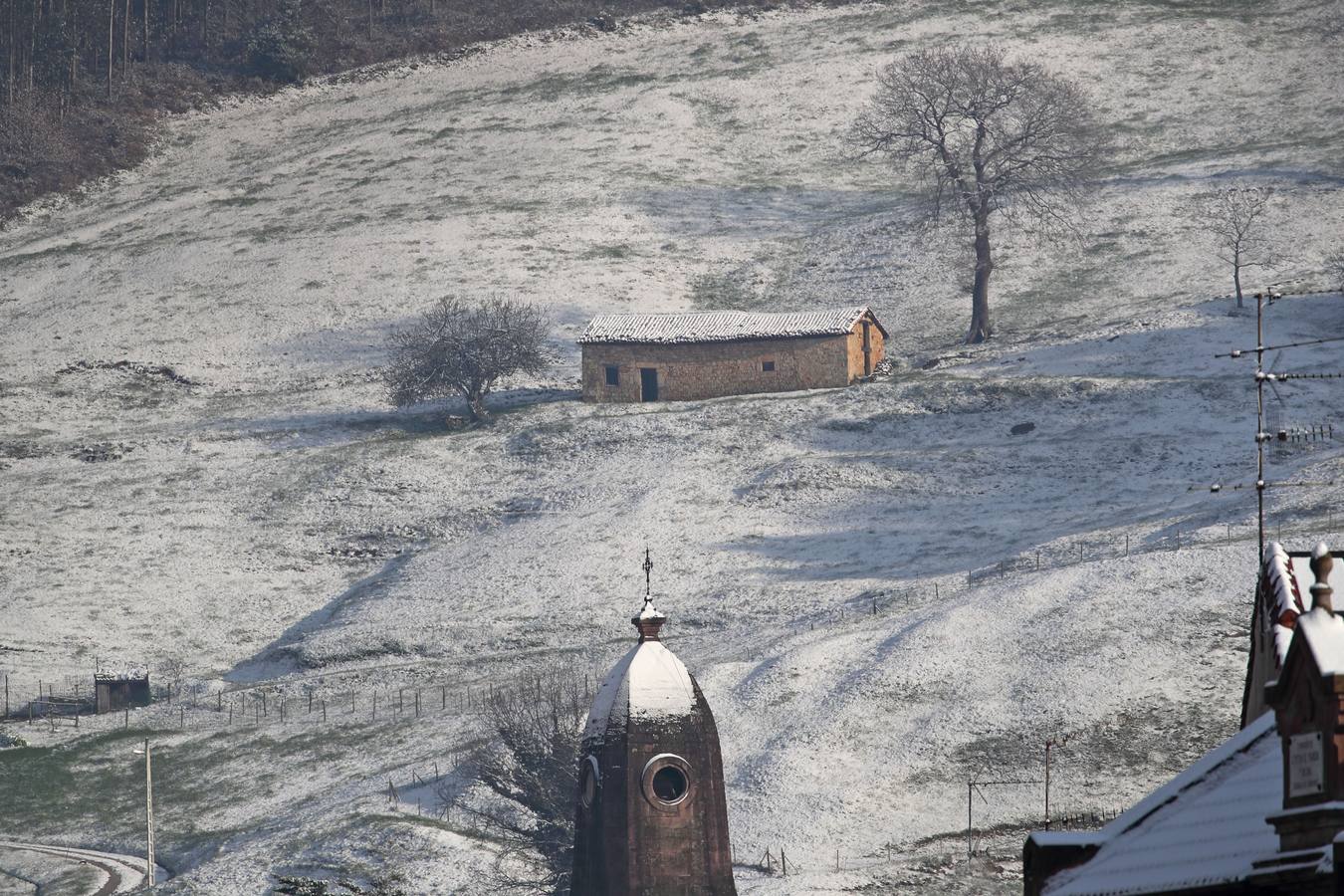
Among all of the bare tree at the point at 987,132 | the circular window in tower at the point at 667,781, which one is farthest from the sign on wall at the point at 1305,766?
the bare tree at the point at 987,132

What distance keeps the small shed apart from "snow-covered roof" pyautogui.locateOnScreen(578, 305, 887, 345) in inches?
1182

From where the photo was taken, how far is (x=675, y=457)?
84.4 metres

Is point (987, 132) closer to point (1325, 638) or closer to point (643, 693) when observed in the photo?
point (643, 693)

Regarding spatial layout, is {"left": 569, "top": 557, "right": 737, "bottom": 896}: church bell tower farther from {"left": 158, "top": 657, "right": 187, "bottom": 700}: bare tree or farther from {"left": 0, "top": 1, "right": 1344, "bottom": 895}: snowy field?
{"left": 158, "top": 657, "right": 187, "bottom": 700}: bare tree

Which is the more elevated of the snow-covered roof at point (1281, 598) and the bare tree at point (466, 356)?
the bare tree at point (466, 356)

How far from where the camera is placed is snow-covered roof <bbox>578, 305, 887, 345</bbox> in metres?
93.6

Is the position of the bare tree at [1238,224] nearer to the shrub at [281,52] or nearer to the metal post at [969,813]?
the metal post at [969,813]

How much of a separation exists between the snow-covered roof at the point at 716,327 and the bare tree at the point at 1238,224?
1907cm

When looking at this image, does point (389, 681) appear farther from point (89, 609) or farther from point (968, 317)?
point (968, 317)

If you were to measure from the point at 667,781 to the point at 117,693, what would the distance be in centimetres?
4144

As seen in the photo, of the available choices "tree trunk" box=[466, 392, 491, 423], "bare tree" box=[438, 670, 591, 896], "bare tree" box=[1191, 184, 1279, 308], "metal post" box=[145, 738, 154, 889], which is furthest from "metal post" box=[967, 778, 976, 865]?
"bare tree" box=[1191, 184, 1279, 308]

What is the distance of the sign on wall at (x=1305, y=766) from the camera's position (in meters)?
13.4

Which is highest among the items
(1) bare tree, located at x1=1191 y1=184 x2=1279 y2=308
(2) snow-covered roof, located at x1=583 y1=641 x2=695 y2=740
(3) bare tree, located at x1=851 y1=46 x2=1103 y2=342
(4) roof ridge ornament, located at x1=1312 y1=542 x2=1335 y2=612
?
(3) bare tree, located at x1=851 y1=46 x2=1103 y2=342

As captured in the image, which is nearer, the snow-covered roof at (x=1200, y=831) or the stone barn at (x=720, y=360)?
the snow-covered roof at (x=1200, y=831)
